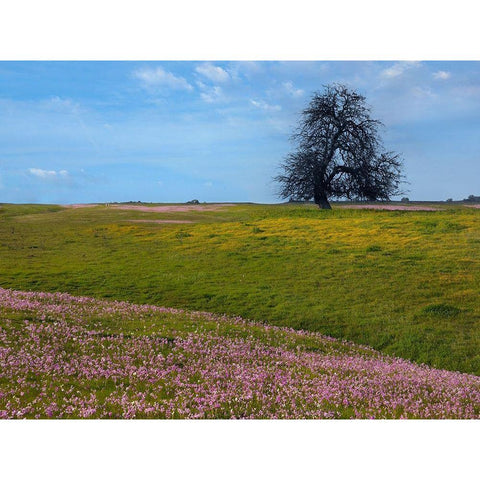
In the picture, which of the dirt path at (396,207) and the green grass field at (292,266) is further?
the dirt path at (396,207)

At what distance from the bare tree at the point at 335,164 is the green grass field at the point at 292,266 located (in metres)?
1.98

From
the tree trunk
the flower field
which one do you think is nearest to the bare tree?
the tree trunk

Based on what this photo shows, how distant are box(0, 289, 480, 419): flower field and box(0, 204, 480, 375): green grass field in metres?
3.63

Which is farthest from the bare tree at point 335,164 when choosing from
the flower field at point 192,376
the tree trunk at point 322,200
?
the flower field at point 192,376

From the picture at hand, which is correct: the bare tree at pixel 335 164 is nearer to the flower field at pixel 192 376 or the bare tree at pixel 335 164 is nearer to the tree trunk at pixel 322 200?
the tree trunk at pixel 322 200

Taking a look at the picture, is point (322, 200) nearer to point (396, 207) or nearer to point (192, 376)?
point (396, 207)

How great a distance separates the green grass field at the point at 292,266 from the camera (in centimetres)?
1794

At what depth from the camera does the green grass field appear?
17938 millimetres

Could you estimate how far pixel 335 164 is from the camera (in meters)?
39.8

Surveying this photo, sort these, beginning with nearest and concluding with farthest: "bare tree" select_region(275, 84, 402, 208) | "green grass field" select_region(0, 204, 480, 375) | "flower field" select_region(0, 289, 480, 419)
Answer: "flower field" select_region(0, 289, 480, 419) → "green grass field" select_region(0, 204, 480, 375) → "bare tree" select_region(275, 84, 402, 208)

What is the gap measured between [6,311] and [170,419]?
8.31 m

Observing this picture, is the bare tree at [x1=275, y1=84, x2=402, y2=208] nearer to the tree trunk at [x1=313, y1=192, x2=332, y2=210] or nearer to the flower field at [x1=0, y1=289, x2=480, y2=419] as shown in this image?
the tree trunk at [x1=313, y1=192, x2=332, y2=210]

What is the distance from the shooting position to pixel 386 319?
59.1 feet

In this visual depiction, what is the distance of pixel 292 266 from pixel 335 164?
16742mm
